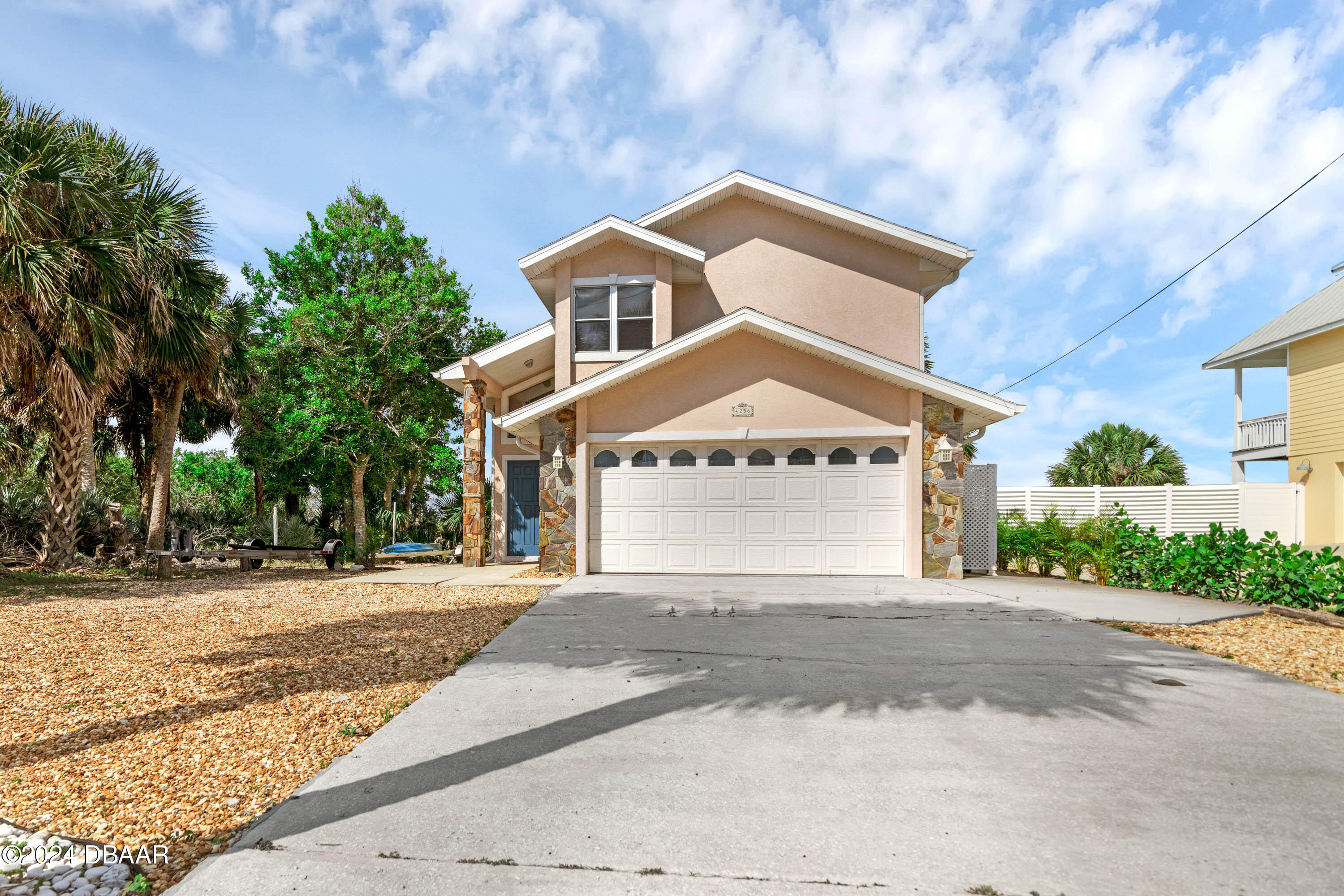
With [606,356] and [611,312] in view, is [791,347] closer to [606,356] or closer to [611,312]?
[606,356]

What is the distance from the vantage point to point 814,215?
13.9 meters

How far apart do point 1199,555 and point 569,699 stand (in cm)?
958

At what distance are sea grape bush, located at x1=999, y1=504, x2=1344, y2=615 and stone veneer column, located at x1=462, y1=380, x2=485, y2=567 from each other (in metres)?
10.5

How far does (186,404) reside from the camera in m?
19.8

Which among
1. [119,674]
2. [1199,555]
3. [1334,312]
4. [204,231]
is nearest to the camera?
[119,674]

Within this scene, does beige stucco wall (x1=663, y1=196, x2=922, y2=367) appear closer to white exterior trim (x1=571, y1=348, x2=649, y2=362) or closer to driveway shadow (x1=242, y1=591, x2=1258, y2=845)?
white exterior trim (x1=571, y1=348, x2=649, y2=362)

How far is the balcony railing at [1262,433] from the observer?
63.0 feet

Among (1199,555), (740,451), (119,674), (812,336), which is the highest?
(812,336)

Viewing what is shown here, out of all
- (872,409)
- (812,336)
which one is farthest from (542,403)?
(872,409)

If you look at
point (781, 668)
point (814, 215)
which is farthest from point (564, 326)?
point (781, 668)

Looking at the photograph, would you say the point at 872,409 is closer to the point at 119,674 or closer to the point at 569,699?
the point at 569,699

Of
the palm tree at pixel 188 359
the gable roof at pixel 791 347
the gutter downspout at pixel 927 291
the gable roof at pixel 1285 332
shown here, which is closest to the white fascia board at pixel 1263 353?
the gable roof at pixel 1285 332

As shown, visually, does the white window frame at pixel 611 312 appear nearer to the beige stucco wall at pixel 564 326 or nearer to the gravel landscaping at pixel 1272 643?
the beige stucco wall at pixel 564 326

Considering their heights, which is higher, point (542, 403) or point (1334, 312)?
point (1334, 312)
